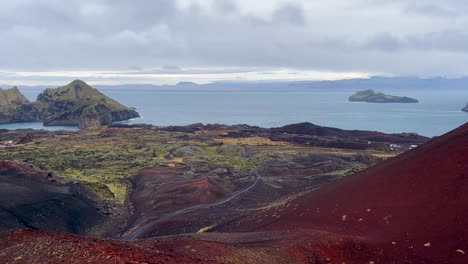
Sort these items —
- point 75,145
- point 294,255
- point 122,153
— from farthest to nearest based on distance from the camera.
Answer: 1. point 75,145
2. point 122,153
3. point 294,255

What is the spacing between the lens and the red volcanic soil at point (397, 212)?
105 ft

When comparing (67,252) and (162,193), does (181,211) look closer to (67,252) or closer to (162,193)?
(162,193)

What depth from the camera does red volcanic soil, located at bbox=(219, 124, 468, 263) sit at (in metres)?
32.0

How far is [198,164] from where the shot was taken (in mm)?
91000

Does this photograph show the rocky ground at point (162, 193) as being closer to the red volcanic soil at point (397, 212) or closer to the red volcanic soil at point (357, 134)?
the red volcanic soil at point (397, 212)

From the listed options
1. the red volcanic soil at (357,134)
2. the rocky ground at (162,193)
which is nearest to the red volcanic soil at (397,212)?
the rocky ground at (162,193)

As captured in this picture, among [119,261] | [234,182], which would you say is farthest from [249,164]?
[119,261]

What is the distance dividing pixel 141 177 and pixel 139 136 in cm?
6326

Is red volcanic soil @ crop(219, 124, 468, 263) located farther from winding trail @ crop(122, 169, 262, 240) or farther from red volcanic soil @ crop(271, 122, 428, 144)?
red volcanic soil @ crop(271, 122, 428, 144)

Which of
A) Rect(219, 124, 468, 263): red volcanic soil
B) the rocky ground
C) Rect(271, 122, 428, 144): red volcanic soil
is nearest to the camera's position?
the rocky ground

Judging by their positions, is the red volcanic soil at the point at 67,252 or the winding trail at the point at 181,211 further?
the winding trail at the point at 181,211

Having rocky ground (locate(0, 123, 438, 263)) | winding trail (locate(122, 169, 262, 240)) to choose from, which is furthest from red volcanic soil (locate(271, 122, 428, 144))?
winding trail (locate(122, 169, 262, 240))

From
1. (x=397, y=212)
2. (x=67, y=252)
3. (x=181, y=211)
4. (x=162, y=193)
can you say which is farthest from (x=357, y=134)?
(x=67, y=252)

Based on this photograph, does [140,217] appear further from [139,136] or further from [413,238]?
→ [139,136]
